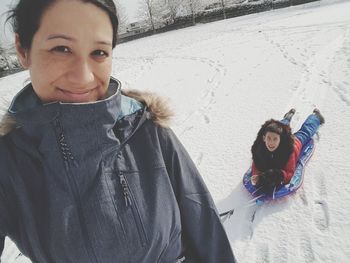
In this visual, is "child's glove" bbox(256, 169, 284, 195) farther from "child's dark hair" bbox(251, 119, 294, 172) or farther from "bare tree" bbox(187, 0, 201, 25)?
"bare tree" bbox(187, 0, 201, 25)

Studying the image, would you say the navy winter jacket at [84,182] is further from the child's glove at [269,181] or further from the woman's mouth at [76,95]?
the child's glove at [269,181]

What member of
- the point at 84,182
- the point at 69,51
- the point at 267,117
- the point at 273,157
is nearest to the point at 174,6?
the point at 267,117

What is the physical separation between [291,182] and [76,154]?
9.55ft

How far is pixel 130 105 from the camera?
43.3 inches

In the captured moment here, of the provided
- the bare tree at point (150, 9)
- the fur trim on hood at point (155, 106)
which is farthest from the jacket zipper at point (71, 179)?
the bare tree at point (150, 9)

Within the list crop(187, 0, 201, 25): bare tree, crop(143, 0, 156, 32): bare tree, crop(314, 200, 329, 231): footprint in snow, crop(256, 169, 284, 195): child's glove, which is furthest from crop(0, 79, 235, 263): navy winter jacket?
crop(143, 0, 156, 32): bare tree

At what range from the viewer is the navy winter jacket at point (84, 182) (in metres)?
0.95

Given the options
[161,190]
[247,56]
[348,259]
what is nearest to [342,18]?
[247,56]

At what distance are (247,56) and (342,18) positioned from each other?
6.29m

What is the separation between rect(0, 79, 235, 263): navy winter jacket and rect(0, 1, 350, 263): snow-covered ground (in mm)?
318

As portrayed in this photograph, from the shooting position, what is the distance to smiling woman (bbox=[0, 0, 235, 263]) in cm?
92

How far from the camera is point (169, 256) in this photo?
1.13 metres

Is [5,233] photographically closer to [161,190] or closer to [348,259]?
[161,190]

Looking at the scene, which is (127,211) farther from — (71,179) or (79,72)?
(79,72)
